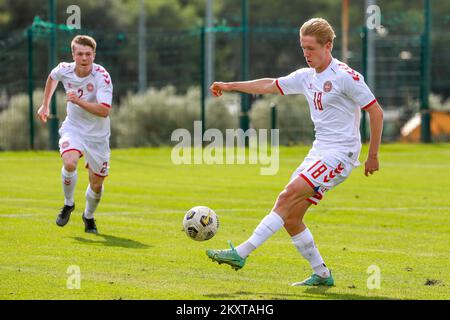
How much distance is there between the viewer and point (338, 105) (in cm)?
893

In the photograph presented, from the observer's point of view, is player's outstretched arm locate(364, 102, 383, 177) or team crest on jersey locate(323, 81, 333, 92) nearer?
player's outstretched arm locate(364, 102, 383, 177)

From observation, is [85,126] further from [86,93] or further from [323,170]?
[323,170]

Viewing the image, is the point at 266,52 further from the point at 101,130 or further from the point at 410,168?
the point at 101,130

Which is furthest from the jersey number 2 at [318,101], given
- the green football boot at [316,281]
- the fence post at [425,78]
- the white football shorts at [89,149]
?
the fence post at [425,78]

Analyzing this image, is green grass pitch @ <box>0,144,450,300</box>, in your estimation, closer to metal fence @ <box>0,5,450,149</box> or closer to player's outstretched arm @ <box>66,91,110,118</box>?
player's outstretched arm @ <box>66,91,110,118</box>

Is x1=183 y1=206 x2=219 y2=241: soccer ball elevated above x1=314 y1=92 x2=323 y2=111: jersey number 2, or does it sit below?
below

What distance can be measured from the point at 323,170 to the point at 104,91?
14.2 feet

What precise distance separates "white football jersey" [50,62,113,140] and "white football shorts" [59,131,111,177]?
0.07 metres

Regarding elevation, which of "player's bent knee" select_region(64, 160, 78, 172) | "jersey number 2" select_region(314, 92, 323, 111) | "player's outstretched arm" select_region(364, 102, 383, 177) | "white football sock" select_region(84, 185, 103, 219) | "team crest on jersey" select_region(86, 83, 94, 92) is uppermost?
"team crest on jersey" select_region(86, 83, 94, 92)

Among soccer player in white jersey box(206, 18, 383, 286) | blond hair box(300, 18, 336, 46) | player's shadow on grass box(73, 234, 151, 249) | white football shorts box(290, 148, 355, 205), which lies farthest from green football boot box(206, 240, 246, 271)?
player's shadow on grass box(73, 234, 151, 249)

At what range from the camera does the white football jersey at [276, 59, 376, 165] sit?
28.9 ft

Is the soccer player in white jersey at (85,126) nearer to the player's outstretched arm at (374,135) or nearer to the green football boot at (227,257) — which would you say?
the green football boot at (227,257)

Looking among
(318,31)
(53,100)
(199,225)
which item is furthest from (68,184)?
(53,100)
